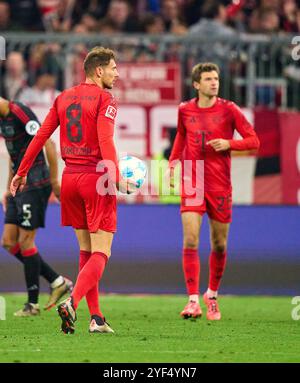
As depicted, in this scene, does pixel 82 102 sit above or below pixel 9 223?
above

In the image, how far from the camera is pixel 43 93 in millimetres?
15773

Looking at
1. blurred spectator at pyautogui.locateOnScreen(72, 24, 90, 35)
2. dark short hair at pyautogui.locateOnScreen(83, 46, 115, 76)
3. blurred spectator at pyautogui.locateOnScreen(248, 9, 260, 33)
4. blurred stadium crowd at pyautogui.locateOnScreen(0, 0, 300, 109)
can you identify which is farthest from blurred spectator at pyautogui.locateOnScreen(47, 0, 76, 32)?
dark short hair at pyautogui.locateOnScreen(83, 46, 115, 76)

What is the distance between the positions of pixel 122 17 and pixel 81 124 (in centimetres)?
837

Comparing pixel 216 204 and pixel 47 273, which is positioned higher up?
pixel 216 204

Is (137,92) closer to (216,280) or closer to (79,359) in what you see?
(216,280)

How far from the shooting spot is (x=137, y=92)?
1555 cm

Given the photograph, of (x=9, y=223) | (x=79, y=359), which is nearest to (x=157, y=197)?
(x=9, y=223)

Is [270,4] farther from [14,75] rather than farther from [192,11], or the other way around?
[14,75]

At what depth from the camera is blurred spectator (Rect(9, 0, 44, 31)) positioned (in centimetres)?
1791

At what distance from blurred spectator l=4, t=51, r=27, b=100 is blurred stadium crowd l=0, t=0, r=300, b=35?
1537 mm

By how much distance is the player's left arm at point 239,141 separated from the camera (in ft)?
36.4

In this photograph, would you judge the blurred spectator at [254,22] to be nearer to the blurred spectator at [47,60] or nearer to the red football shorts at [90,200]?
the blurred spectator at [47,60]

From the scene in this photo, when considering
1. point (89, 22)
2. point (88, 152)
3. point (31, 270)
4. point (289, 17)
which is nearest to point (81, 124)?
point (88, 152)
